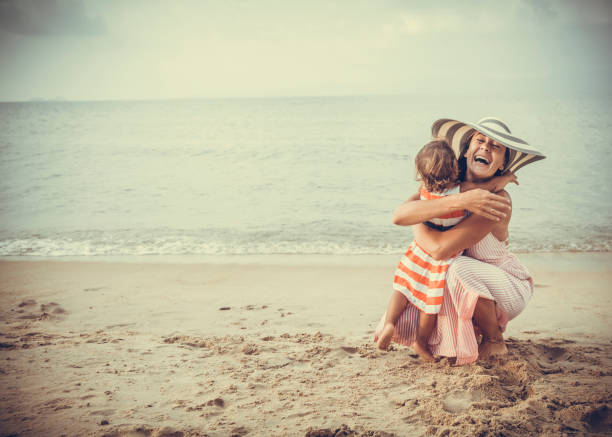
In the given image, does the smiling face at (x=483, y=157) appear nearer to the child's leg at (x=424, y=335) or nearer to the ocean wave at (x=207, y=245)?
the child's leg at (x=424, y=335)

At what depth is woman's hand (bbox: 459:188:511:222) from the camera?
229 centimetres

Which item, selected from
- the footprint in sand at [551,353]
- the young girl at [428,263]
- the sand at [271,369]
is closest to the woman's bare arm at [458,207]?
the young girl at [428,263]

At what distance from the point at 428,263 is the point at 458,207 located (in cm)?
42

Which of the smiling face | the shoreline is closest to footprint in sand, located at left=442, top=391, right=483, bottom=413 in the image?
the smiling face

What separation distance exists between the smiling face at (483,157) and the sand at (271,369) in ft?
3.86

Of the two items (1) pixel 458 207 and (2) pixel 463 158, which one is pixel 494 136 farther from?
(1) pixel 458 207

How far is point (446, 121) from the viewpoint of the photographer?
9.37 feet

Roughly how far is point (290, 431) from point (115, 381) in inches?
45.5

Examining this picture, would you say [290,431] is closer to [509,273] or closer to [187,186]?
[509,273]

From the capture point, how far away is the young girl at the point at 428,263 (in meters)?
2.45

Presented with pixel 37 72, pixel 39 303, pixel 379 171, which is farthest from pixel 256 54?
pixel 39 303

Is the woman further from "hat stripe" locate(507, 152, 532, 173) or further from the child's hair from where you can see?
the child's hair

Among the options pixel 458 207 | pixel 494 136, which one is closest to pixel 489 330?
pixel 458 207

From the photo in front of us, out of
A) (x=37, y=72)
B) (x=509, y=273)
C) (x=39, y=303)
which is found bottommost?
(x=39, y=303)
